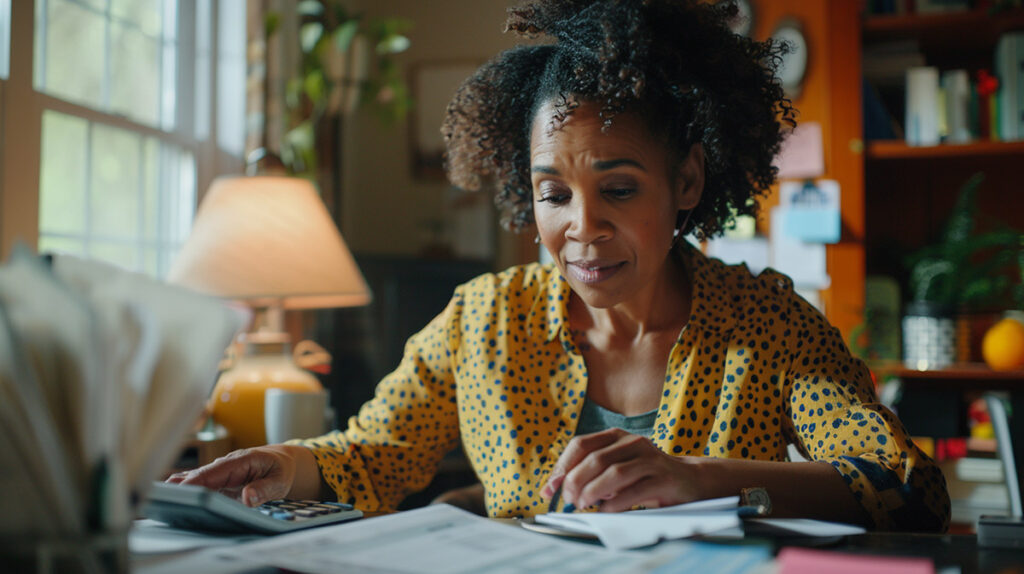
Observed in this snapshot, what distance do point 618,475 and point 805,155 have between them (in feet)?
6.81

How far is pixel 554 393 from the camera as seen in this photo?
1.28 metres

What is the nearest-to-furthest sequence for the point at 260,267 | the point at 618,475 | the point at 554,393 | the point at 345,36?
1. the point at 618,475
2. the point at 554,393
3. the point at 260,267
4. the point at 345,36

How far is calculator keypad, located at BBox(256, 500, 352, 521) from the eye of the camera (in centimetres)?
82

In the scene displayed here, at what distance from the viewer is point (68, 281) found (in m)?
0.54

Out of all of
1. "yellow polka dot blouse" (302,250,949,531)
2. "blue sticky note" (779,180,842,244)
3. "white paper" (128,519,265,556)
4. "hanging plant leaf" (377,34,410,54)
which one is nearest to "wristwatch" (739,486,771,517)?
"yellow polka dot blouse" (302,250,949,531)

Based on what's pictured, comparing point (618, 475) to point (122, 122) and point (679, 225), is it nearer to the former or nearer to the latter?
point (679, 225)

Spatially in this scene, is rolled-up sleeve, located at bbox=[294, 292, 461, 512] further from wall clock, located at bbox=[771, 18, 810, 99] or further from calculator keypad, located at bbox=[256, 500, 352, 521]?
wall clock, located at bbox=[771, 18, 810, 99]

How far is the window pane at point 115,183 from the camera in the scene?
6.68 ft

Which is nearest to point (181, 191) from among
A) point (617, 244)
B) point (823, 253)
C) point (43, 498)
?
point (617, 244)

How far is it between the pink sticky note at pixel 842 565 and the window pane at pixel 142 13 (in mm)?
2092

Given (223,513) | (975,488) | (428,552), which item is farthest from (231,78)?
(975,488)

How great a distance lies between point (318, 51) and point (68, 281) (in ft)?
7.86

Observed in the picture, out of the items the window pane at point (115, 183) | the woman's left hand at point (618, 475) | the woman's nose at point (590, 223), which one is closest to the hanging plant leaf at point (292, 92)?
the window pane at point (115, 183)

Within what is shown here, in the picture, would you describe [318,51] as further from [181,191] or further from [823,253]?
[823,253]
